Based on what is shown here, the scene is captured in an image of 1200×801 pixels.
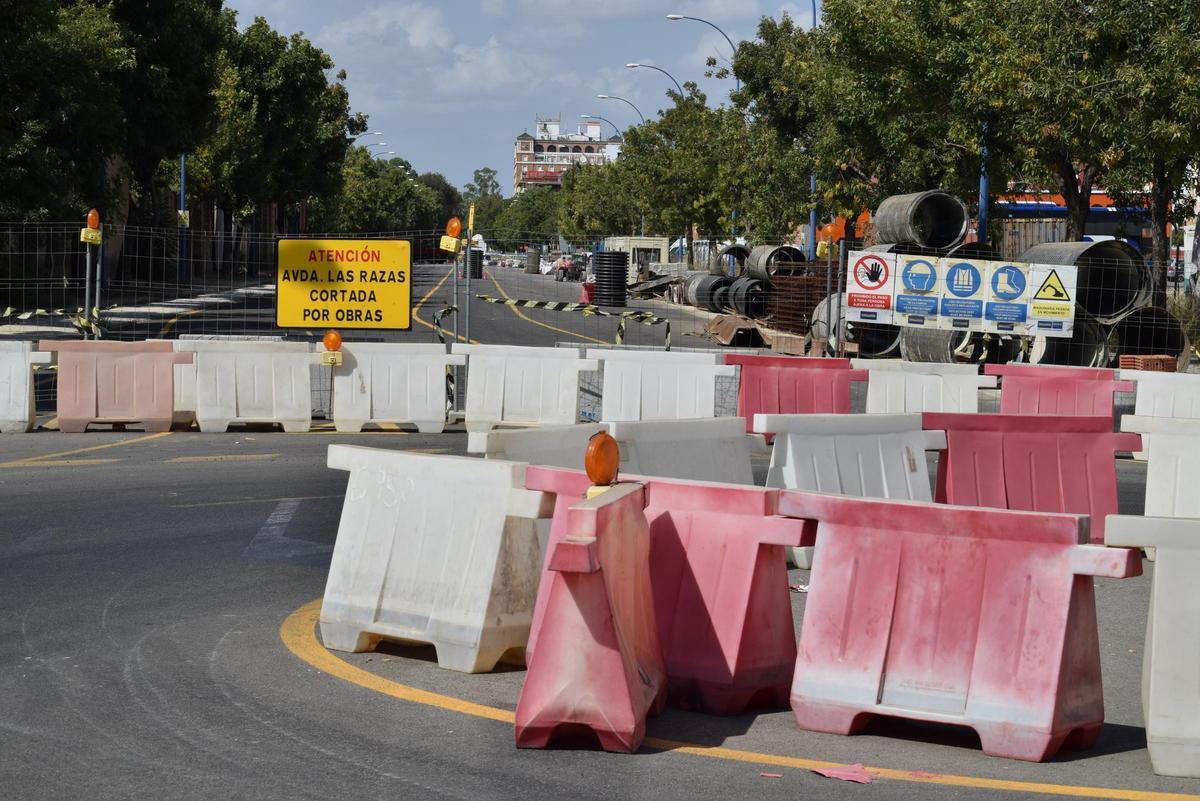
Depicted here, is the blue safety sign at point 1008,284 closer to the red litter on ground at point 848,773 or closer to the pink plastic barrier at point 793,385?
the pink plastic barrier at point 793,385

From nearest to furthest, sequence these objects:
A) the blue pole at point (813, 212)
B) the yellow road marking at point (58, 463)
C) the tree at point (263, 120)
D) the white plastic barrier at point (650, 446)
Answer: the white plastic barrier at point (650, 446), the yellow road marking at point (58, 463), the blue pole at point (813, 212), the tree at point (263, 120)

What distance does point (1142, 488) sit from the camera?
12992mm

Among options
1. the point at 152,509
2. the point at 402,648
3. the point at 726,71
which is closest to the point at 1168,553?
the point at 402,648

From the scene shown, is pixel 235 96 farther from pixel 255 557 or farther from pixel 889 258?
pixel 255 557

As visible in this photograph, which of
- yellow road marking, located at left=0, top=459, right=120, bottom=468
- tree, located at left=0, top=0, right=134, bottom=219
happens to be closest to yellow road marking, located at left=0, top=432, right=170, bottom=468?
yellow road marking, located at left=0, top=459, right=120, bottom=468

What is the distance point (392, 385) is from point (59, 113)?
2068 centimetres

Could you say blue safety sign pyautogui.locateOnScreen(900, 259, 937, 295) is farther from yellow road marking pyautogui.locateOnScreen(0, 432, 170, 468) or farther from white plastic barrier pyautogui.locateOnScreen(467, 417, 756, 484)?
white plastic barrier pyautogui.locateOnScreen(467, 417, 756, 484)

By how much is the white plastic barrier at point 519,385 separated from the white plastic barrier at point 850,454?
7199mm

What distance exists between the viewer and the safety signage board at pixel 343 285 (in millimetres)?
19375

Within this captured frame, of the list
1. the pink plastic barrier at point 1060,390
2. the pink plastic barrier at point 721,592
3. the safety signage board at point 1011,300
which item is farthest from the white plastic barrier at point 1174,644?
the safety signage board at point 1011,300

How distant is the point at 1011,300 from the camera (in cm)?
2402

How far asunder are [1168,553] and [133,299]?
38.1 metres

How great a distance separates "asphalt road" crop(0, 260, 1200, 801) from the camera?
5.14 m

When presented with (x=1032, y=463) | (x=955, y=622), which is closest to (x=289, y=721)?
(x=955, y=622)
